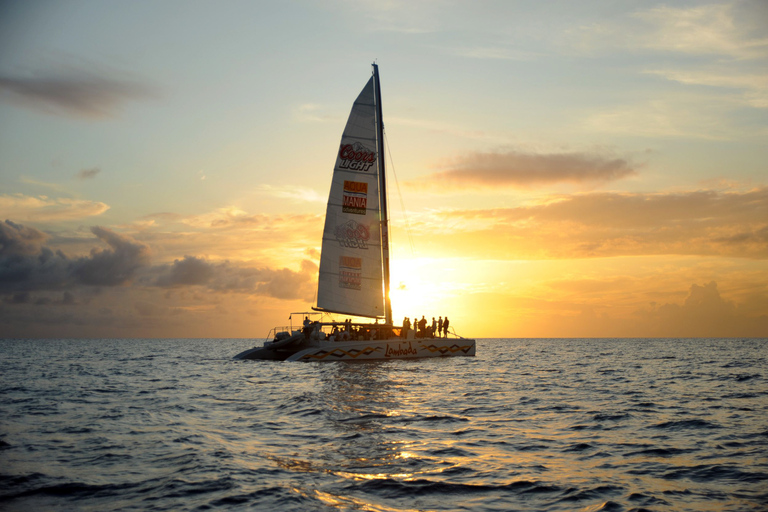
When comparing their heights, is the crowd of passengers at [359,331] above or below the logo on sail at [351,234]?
below

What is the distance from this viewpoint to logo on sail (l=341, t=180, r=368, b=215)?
39.6m

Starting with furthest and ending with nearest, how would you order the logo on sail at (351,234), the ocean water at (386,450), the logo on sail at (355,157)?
the logo on sail at (355,157) < the logo on sail at (351,234) < the ocean water at (386,450)

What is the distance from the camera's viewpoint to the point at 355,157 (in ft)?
130

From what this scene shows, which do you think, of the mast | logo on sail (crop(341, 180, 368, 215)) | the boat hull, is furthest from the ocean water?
logo on sail (crop(341, 180, 368, 215))

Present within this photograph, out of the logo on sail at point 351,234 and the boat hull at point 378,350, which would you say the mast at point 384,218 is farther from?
the boat hull at point 378,350

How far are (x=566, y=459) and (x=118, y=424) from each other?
11776mm

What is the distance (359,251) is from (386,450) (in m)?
27.9

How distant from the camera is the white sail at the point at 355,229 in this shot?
39.2 metres

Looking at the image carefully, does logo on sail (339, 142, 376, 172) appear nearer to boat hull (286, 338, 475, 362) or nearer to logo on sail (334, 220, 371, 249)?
logo on sail (334, 220, 371, 249)

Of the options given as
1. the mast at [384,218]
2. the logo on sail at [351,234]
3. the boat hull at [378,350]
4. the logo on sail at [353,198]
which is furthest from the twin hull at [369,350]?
the logo on sail at [353,198]

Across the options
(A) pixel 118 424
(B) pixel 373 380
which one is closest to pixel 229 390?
(B) pixel 373 380

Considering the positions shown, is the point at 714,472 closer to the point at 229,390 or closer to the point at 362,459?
the point at 362,459

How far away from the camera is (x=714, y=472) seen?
1051 cm

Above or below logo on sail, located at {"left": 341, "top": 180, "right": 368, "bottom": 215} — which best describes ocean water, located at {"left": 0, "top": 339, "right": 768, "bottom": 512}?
below
